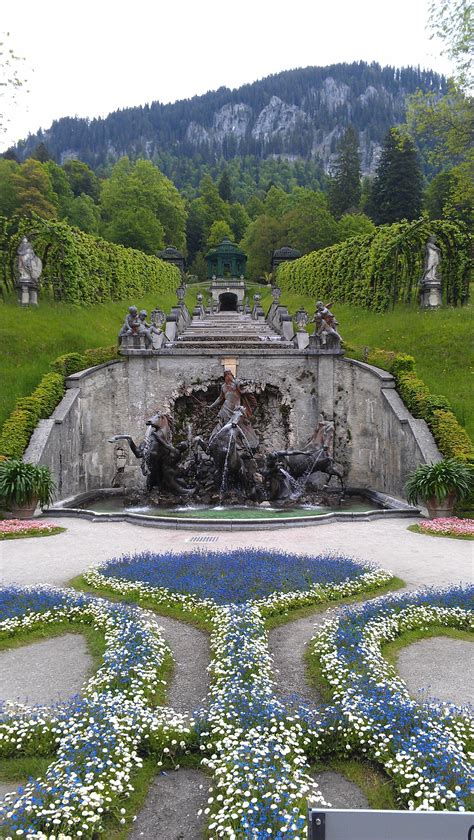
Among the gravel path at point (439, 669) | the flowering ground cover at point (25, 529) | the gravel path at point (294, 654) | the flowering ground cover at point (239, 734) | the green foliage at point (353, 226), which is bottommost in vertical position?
the gravel path at point (439, 669)

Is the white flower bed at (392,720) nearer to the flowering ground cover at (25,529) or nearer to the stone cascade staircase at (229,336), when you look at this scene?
the flowering ground cover at (25,529)

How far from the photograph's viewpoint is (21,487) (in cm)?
1420

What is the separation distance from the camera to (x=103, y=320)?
31516mm

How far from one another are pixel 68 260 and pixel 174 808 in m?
30.1

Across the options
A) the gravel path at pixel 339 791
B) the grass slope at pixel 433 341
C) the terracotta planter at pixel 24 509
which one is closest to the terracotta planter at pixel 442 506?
the grass slope at pixel 433 341

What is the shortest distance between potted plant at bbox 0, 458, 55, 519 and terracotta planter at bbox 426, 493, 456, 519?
A: 9.73 metres

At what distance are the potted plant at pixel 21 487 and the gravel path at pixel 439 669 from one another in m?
10.5

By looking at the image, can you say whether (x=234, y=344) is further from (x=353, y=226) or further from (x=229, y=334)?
(x=353, y=226)

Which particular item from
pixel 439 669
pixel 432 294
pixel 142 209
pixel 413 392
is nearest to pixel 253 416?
pixel 413 392

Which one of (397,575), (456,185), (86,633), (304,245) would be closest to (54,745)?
(86,633)

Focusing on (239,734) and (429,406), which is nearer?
(239,734)

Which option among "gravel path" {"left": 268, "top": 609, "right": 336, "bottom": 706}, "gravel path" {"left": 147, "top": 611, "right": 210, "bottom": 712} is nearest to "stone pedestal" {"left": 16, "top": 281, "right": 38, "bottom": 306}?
"gravel path" {"left": 147, "top": 611, "right": 210, "bottom": 712}

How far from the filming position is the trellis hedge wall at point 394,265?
94.3 feet

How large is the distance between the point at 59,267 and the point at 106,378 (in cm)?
1232
